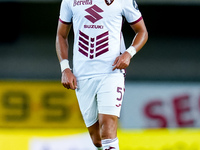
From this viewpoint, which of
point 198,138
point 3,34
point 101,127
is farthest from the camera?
point 3,34

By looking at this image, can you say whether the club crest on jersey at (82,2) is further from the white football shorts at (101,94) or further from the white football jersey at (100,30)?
the white football shorts at (101,94)

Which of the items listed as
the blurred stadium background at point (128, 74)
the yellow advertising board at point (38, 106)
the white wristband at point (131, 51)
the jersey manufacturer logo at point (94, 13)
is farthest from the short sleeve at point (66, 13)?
the yellow advertising board at point (38, 106)

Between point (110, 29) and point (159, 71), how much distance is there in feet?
24.4

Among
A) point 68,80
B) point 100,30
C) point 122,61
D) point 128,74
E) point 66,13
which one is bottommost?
point 128,74

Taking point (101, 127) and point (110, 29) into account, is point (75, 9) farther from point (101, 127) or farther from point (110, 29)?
point (101, 127)

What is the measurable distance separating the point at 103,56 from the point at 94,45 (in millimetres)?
108

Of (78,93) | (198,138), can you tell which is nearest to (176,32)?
(198,138)

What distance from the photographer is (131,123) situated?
32.5 feet

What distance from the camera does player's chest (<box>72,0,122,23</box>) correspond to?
368 cm

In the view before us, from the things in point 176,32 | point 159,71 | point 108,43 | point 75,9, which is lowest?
→ point 159,71

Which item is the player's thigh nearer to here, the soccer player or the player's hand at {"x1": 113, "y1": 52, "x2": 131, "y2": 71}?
the soccer player

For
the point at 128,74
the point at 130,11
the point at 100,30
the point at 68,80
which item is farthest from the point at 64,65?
the point at 128,74

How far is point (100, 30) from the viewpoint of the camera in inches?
145

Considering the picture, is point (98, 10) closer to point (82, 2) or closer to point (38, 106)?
point (82, 2)
